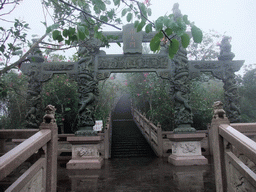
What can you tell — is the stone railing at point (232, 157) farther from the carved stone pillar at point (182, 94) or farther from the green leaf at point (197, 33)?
the carved stone pillar at point (182, 94)

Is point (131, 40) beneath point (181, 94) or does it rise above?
above

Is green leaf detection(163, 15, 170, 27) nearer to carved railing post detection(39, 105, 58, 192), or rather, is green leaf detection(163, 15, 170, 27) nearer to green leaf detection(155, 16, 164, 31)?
green leaf detection(155, 16, 164, 31)

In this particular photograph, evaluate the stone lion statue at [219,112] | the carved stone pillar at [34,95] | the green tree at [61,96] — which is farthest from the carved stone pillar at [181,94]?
the green tree at [61,96]

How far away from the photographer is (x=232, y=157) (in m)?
2.49

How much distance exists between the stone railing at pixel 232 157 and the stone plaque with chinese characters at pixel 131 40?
419 cm

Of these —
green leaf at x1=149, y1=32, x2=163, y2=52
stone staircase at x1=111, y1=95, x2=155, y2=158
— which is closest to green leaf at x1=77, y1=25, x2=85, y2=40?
green leaf at x1=149, y1=32, x2=163, y2=52

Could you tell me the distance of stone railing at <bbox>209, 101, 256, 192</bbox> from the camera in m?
2.11

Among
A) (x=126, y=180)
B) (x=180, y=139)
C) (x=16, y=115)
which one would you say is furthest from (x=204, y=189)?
(x=16, y=115)

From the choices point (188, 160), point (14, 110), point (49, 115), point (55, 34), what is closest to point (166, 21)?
point (55, 34)

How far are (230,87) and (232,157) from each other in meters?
4.39

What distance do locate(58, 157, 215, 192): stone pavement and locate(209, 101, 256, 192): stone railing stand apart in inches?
44.4

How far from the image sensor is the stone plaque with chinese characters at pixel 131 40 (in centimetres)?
651

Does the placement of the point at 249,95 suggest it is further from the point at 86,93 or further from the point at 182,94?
the point at 86,93

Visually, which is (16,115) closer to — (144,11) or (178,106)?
(178,106)
